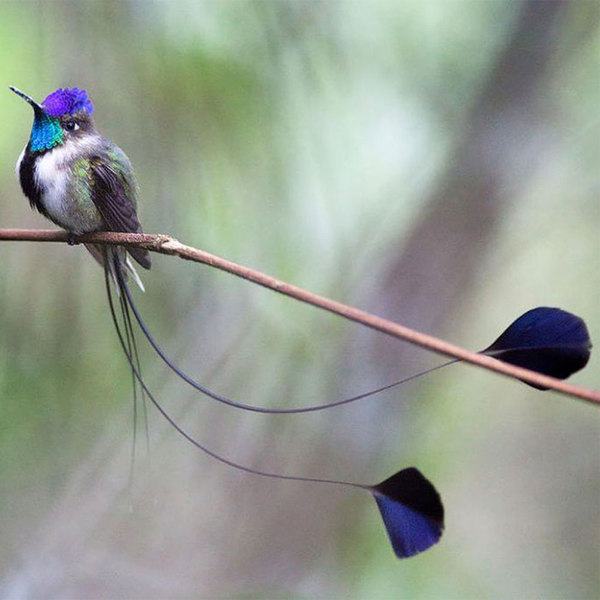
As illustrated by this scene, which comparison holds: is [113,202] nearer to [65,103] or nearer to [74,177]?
[74,177]

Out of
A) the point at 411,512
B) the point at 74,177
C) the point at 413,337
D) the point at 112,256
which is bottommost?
the point at 112,256

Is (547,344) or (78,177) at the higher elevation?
(547,344)

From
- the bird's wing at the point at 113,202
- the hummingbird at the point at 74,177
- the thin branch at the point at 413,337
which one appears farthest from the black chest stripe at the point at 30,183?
the thin branch at the point at 413,337

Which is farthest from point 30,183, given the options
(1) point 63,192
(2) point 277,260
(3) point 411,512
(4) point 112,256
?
(2) point 277,260

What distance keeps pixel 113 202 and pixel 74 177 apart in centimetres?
9

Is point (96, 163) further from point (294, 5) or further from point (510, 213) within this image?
point (510, 213)

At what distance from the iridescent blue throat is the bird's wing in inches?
3.1

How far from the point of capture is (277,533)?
3.01 m

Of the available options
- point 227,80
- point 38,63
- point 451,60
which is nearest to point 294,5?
point 227,80

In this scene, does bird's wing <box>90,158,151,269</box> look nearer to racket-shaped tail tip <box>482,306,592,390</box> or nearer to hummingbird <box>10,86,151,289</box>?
hummingbird <box>10,86,151,289</box>

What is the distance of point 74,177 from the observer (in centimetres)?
181

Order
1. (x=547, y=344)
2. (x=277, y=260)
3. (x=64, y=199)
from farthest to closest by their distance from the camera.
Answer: (x=277, y=260)
(x=64, y=199)
(x=547, y=344)

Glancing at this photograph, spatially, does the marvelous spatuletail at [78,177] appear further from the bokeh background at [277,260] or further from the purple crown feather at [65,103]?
the bokeh background at [277,260]

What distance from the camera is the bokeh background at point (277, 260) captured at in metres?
2.88
